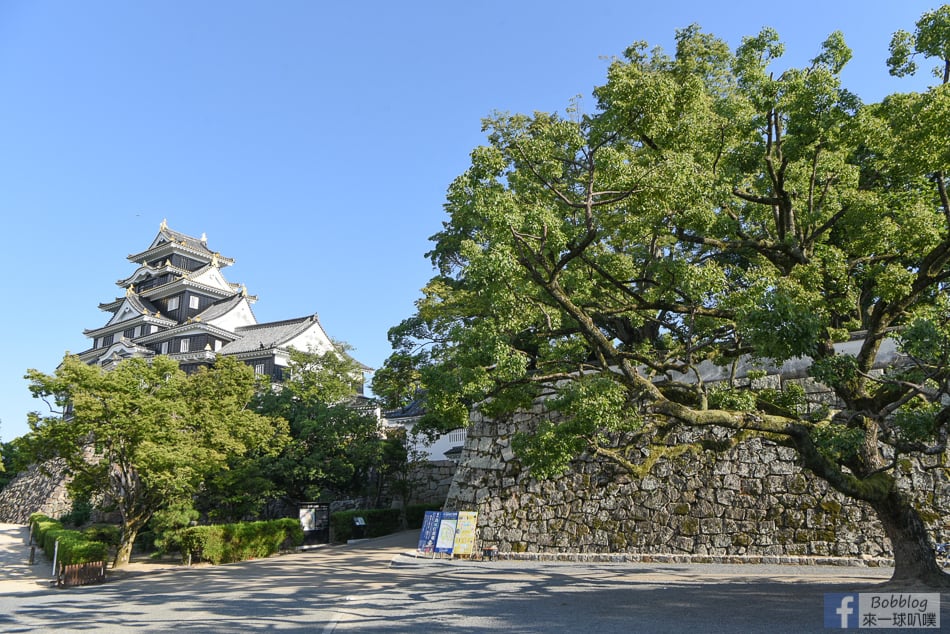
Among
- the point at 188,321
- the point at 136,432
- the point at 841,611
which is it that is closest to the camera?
the point at 841,611

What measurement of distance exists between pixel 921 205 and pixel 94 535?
2463cm

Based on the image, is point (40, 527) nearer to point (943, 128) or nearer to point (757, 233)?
point (757, 233)

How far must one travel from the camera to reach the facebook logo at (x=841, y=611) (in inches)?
282

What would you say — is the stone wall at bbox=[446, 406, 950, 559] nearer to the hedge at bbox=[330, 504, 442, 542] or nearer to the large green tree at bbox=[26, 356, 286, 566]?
the hedge at bbox=[330, 504, 442, 542]

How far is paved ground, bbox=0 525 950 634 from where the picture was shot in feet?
26.5

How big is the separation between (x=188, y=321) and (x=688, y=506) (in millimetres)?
37637

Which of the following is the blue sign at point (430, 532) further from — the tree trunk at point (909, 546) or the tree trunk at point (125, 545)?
the tree trunk at point (909, 546)

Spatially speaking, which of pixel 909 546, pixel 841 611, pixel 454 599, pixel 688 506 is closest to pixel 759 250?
pixel 909 546

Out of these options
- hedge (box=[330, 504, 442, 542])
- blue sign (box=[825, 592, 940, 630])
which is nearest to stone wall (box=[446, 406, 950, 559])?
blue sign (box=[825, 592, 940, 630])

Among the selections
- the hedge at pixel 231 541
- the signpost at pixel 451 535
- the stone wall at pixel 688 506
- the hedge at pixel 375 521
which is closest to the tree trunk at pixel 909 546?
the stone wall at pixel 688 506

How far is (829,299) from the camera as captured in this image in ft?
31.6

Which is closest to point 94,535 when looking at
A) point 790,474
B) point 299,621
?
point 299,621

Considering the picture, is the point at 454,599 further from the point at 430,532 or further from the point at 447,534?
the point at 430,532

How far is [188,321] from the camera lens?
141ft
